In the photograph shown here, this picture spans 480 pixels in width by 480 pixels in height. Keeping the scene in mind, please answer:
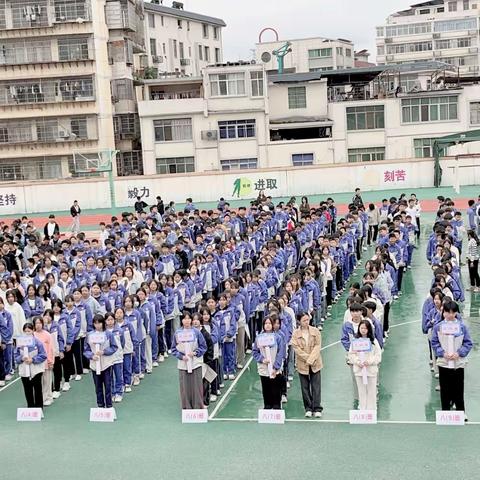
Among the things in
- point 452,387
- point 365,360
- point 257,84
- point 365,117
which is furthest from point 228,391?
point 365,117

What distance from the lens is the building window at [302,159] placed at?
43156 mm

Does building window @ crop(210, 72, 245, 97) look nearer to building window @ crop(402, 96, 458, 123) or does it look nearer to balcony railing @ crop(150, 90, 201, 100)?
balcony railing @ crop(150, 90, 201, 100)

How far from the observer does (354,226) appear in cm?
1870

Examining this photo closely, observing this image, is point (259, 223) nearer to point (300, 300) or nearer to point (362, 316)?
point (300, 300)

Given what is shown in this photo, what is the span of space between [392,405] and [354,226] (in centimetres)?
866

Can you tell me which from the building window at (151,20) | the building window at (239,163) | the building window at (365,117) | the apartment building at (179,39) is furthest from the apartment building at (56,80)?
the building window at (365,117)

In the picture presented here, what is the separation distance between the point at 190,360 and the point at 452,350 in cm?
333

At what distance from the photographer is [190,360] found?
1019 centimetres

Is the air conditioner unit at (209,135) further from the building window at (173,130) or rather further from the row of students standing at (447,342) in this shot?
the row of students standing at (447,342)

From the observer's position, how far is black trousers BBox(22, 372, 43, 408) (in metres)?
10.6

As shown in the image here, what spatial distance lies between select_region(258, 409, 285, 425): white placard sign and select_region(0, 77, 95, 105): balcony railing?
3653 cm

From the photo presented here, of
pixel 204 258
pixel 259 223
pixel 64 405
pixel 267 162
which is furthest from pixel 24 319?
pixel 267 162

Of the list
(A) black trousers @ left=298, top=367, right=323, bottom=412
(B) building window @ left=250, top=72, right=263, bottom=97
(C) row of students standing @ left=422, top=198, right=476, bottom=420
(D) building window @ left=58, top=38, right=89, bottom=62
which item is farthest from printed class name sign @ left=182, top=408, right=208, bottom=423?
(D) building window @ left=58, top=38, right=89, bottom=62

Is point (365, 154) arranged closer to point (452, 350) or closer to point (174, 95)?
point (174, 95)
